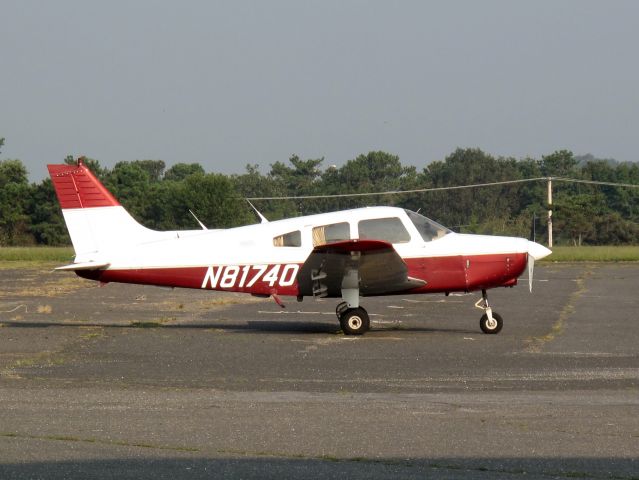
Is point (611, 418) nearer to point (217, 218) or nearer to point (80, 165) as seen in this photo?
point (80, 165)

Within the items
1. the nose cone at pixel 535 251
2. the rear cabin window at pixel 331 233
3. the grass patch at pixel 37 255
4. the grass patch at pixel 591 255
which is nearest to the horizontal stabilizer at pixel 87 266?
the rear cabin window at pixel 331 233

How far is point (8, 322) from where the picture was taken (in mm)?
18094

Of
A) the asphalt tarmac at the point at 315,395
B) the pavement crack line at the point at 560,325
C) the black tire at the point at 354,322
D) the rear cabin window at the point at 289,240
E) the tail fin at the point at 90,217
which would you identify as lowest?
the pavement crack line at the point at 560,325

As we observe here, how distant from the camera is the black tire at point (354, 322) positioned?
1602cm

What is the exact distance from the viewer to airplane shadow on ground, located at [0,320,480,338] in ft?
55.5

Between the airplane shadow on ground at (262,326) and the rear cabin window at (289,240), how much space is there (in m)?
1.46

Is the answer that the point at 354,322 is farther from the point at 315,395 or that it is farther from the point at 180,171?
the point at 180,171

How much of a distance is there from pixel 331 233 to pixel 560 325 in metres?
4.45

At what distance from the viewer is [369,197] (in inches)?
2987

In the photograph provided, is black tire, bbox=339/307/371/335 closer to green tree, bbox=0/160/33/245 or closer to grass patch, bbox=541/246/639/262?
grass patch, bbox=541/246/639/262

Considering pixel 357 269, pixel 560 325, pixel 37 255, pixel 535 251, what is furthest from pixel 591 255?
pixel 357 269

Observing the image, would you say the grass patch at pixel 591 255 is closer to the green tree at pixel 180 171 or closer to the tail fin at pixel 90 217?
the tail fin at pixel 90 217

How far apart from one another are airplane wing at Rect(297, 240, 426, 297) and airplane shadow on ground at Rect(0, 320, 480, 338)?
0.79 metres

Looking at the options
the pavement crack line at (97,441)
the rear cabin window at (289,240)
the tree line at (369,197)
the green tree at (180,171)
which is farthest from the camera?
the green tree at (180,171)
